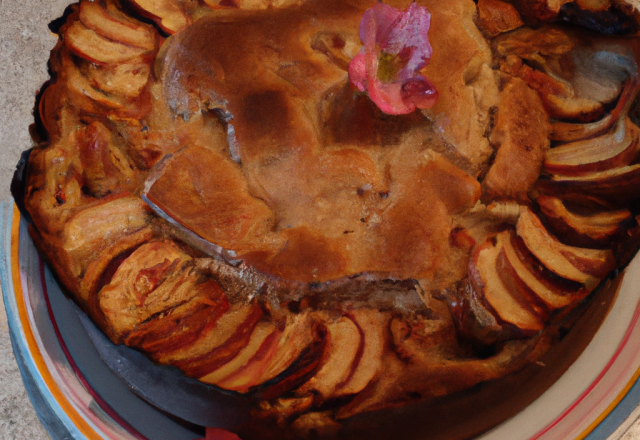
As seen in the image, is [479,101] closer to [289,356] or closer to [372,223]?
[372,223]

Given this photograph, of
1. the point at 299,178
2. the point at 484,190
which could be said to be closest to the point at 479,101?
the point at 484,190

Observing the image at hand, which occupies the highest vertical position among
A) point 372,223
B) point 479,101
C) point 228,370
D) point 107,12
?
point 107,12

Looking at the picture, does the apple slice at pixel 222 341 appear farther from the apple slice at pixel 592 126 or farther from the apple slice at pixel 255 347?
the apple slice at pixel 592 126

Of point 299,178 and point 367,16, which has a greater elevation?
point 367,16

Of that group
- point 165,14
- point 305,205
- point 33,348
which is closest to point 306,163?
point 305,205

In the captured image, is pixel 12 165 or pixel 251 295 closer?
pixel 251 295

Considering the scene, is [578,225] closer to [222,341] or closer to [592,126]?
[592,126]

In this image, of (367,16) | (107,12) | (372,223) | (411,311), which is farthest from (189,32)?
Result: (411,311)

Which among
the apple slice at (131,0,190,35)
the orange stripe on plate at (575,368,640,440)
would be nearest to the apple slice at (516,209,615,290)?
the orange stripe on plate at (575,368,640,440)
